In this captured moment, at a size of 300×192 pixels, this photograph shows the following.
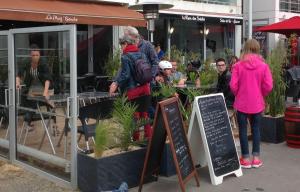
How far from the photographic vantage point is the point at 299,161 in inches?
267

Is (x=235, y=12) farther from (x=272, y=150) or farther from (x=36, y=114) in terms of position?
(x=36, y=114)

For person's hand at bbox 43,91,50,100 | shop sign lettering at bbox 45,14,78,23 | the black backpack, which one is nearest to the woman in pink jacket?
the black backpack

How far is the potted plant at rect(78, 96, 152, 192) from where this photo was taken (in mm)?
5179

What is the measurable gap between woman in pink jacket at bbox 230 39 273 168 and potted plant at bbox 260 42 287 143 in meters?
1.68

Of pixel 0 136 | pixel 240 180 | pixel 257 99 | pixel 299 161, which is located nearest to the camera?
pixel 240 180

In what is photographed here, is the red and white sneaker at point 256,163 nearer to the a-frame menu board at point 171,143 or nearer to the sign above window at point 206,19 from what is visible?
the a-frame menu board at point 171,143

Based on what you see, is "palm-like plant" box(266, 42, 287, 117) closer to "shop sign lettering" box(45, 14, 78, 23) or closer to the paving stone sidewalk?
the paving stone sidewalk

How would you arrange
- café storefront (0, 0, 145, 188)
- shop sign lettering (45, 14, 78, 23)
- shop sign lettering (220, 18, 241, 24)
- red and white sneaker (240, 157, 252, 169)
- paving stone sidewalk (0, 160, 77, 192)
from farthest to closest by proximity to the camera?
shop sign lettering (220, 18, 241, 24), shop sign lettering (45, 14, 78, 23), red and white sneaker (240, 157, 252, 169), paving stone sidewalk (0, 160, 77, 192), café storefront (0, 0, 145, 188)

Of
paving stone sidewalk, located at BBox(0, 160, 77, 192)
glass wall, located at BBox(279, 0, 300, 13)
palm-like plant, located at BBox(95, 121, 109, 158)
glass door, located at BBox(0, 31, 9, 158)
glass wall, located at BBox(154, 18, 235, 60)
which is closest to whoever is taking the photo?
palm-like plant, located at BBox(95, 121, 109, 158)

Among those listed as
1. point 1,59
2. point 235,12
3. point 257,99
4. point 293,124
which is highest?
point 235,12

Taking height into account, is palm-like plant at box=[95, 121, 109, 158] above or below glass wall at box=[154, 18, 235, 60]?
below

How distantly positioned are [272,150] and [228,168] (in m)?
1.86

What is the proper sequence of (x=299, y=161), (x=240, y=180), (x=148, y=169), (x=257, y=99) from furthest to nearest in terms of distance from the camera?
(x=299, y=161), (x=257, y=99), (x=240, y=180), (x=148, y=169)

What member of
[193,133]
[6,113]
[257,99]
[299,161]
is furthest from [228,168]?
[6,113]
